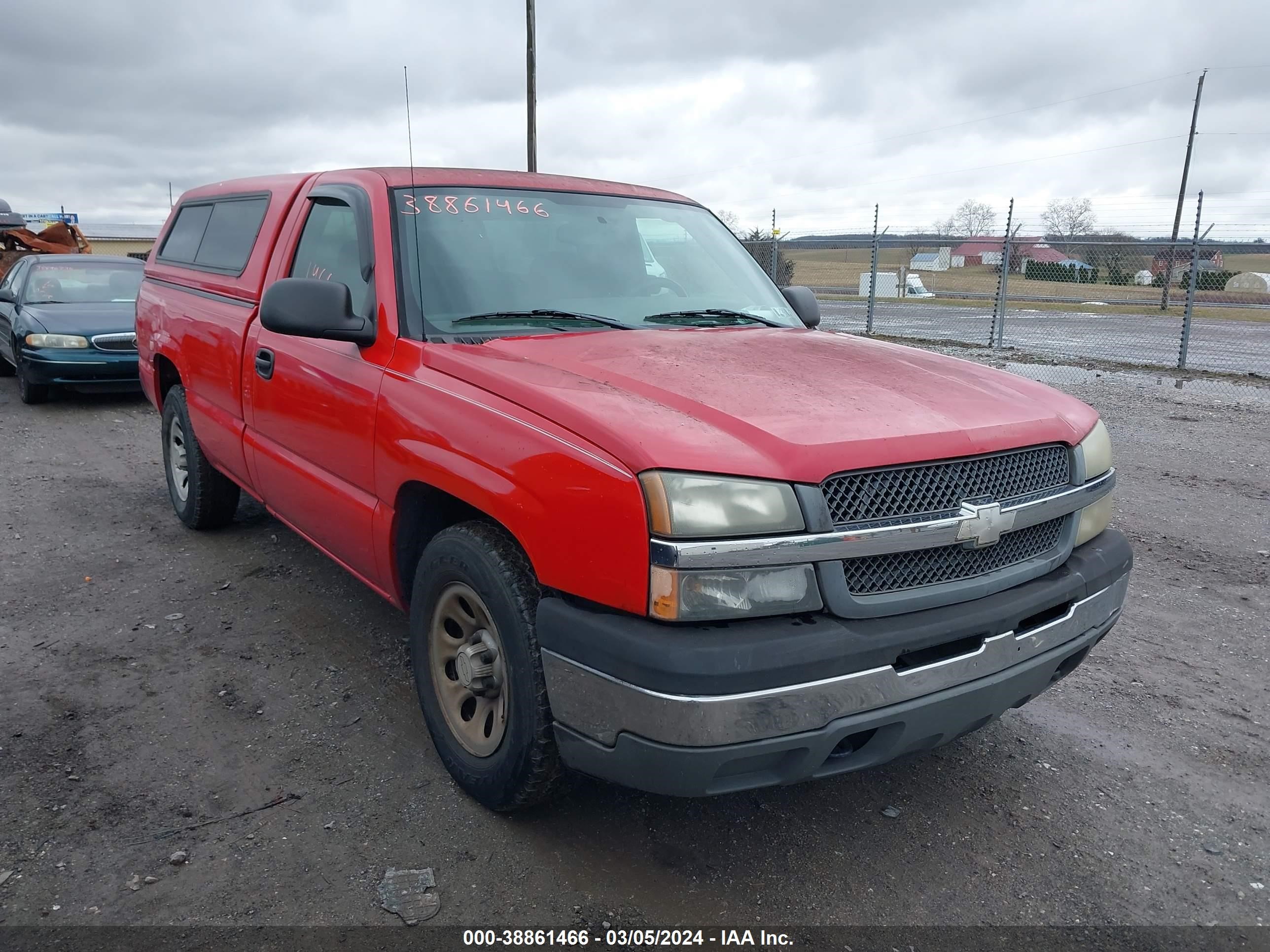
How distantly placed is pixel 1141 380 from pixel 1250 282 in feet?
61.0

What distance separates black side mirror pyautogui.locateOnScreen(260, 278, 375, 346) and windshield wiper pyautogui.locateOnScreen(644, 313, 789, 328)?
1.04 m

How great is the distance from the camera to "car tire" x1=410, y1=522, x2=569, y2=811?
7.93 ft

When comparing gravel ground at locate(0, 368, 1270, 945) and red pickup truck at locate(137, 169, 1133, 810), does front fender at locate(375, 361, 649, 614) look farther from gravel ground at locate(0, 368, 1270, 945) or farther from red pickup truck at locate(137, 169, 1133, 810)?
gravel ground at locate(0, 368, 1270, 945)

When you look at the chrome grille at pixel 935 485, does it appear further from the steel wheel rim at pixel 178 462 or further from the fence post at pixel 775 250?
the fence post at pixel 775 250

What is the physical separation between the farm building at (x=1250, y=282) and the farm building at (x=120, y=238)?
111ft

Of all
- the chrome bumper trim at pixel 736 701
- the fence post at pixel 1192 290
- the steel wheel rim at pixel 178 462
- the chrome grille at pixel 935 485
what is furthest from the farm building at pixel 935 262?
the chrome bumper trim at pixel 736 701

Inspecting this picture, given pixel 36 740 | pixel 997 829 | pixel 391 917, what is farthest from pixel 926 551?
pixel 36 740

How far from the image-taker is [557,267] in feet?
11.3

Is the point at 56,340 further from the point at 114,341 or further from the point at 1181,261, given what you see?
the point at 1181,261

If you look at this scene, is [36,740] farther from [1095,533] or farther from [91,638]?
[1095,533]

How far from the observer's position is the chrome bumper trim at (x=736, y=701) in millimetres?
2066

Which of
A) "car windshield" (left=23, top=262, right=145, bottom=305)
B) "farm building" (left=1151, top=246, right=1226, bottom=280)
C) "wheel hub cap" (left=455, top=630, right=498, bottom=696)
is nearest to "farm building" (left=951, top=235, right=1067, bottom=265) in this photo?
"farm building" (left=1151, top=246, right=1226, bottom=280)

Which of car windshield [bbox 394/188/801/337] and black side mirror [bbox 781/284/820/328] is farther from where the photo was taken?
black side mirror [bbox 781/284/820/328]

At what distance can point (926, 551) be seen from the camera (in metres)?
2.35
